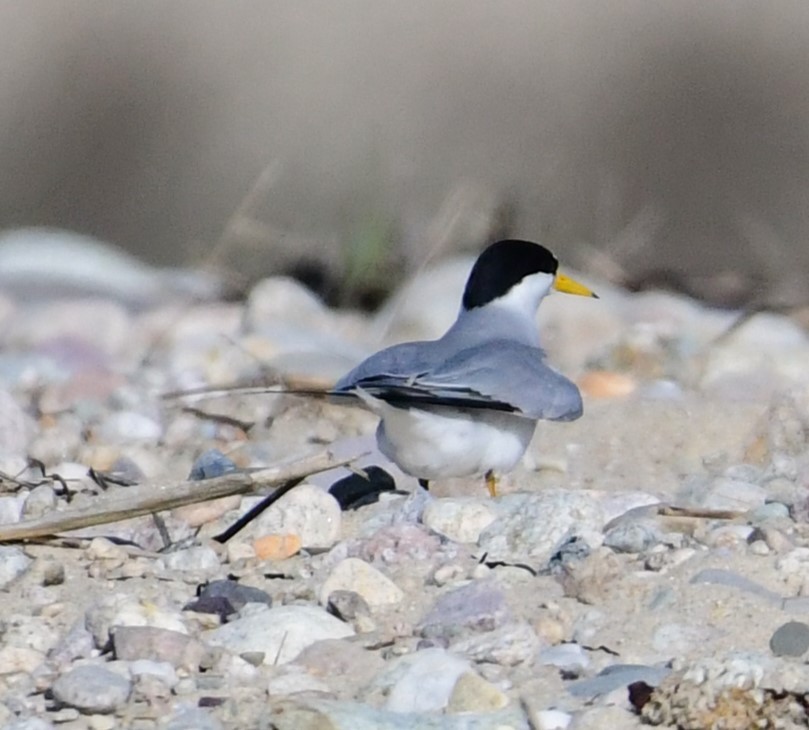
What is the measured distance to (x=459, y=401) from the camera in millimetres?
3877

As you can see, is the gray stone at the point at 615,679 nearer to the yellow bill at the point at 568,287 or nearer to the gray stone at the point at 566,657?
the gray stone at the point at 566,657

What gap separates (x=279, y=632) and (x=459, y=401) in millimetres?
918

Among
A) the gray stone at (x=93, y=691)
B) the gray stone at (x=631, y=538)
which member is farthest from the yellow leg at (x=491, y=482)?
the gray stone at (x=93, y=691)

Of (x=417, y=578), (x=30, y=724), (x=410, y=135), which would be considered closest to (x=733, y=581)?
(x=417, y=578)

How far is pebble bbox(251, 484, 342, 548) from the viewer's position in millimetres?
3682

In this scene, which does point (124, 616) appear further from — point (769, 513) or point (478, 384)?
point (769, 513)

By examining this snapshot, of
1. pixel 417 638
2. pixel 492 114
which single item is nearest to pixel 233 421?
pixel 417 638

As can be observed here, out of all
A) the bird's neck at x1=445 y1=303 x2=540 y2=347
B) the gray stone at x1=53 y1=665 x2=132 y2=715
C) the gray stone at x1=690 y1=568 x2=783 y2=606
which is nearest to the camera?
the gray stone at x1=53 y1=665 x2=132 y2=715

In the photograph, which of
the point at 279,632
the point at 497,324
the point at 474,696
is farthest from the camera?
the point at 497,324

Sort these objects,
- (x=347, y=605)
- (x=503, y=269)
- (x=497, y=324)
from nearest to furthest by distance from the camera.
Answer: 1. (x=347, y=605)
2. (x=497, y=324)
3. (x=503, y=269)

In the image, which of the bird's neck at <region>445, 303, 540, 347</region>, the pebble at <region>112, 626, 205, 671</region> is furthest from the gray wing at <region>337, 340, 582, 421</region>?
the pebble at <region>112, 626, 205, 671</region>

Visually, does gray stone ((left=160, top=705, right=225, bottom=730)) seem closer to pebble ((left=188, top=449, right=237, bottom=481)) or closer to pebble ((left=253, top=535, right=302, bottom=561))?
pebble ((left=253, top=535, right=302, bottom=561))

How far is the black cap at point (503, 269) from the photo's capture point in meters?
4.70

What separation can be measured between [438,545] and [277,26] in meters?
7.25
